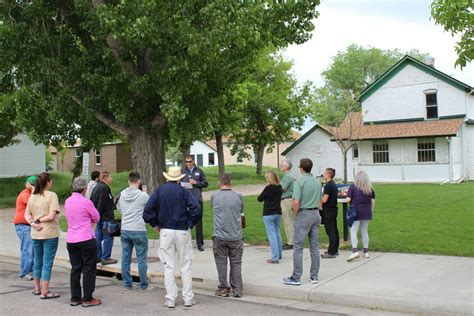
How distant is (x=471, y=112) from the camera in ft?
98.9

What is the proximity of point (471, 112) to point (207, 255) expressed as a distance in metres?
25.1

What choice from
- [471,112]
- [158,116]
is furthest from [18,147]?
[471,112]

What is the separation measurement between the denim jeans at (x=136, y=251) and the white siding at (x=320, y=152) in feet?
103

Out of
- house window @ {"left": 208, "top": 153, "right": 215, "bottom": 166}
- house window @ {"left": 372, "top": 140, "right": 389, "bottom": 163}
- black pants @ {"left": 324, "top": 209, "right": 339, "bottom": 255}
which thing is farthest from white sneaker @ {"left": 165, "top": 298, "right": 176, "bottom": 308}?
house window @ {"left": 208, "top": 153, "right": 215, "bottom": 166}

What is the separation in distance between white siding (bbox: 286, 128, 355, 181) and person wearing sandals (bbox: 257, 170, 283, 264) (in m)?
29.2

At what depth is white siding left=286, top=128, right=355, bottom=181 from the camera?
1516 inches

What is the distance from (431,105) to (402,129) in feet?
7.67

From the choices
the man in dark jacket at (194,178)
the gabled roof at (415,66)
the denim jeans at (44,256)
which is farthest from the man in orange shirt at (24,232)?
the gabled roof at (415,66)

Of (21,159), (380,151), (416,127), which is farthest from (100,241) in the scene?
(21,159)

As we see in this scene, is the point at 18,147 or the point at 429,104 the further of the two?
the point at 18,147

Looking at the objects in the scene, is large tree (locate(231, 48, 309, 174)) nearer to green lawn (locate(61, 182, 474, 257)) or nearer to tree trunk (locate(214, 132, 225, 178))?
tree trunk (locate(214, 132, 225, 178))

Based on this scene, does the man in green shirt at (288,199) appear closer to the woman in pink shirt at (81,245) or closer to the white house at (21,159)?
the woman in pink shirt at (81,245)

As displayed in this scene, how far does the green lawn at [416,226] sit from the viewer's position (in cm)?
1024

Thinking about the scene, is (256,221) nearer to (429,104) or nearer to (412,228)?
(412,228)
